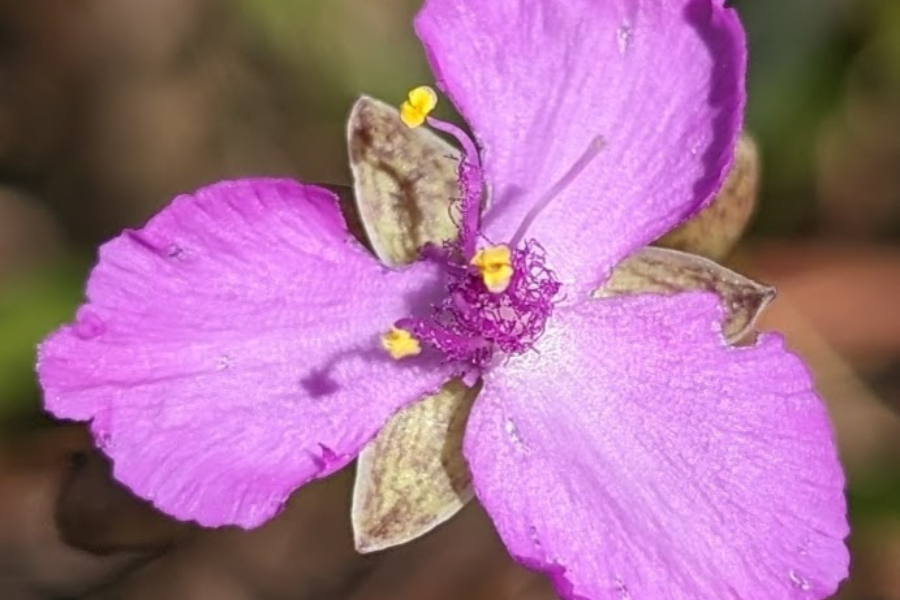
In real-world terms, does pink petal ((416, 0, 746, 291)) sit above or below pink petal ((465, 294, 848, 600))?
above

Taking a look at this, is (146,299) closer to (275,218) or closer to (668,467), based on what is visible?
(275,218)

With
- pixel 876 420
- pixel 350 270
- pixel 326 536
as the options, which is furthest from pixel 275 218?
pixel 876 420

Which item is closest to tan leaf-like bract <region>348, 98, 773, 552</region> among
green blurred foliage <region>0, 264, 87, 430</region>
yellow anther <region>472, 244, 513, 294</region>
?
yellow anther <region>472, 244, 513, 294</region>

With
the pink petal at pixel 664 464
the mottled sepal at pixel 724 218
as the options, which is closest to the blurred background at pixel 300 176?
the mottled sepal at pixel 724 218

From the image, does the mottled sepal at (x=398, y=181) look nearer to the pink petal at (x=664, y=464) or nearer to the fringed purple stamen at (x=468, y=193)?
the fringed purple stamen at (x=468, y=193)

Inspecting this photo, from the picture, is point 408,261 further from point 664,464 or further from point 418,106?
point 664,464

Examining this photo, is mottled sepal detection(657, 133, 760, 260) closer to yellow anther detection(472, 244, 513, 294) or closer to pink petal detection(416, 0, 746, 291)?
pink petal detection(416, 0, 746, 291)

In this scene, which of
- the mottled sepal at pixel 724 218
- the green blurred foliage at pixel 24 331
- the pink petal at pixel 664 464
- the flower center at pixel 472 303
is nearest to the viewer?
the pink petal at pixel 664 464
